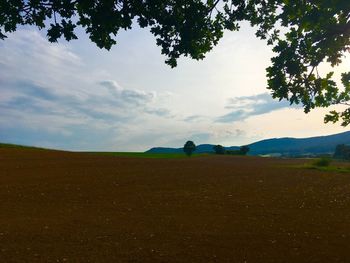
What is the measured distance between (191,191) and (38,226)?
15551mm

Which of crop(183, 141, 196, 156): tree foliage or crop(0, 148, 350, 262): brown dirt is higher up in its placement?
crop(183, 141, 196, 156): tree foliage

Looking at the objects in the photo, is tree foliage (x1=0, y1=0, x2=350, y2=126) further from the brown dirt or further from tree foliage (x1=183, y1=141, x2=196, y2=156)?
tree foliage (x1=183, y1=141, x2=196, y2=156)

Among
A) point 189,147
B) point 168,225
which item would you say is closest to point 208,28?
point 168,225

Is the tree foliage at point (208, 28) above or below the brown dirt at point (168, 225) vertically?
above

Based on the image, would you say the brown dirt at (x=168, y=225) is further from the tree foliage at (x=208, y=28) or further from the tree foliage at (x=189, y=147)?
the tree foliage at (x=189, y=147)

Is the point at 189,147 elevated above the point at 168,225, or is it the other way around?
the point at 189,147

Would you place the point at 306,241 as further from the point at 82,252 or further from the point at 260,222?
the point at 82,252

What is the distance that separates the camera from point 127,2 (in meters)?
11.9

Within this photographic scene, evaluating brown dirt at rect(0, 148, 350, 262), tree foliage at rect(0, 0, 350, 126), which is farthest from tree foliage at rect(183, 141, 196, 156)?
tree foliage at rect(0, 0, 350, 126)

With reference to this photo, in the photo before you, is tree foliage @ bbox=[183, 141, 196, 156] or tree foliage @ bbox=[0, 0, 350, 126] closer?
tree foliage @ bbox=[0, 0, 350, 126]

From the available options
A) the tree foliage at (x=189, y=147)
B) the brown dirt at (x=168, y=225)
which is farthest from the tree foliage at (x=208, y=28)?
the tree foliage at (x=189, y=147)

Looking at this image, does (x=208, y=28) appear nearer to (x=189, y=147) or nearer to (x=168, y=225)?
A: (x=168, y=225)

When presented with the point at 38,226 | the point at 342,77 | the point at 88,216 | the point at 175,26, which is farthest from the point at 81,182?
the point at 342,77

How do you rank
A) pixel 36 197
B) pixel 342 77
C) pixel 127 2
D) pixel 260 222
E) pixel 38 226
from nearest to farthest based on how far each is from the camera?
1. pixel 127 2
2. pixel 342 77
3. pixel 38 226
4. pixel 260 222
5. pixel 36 197
